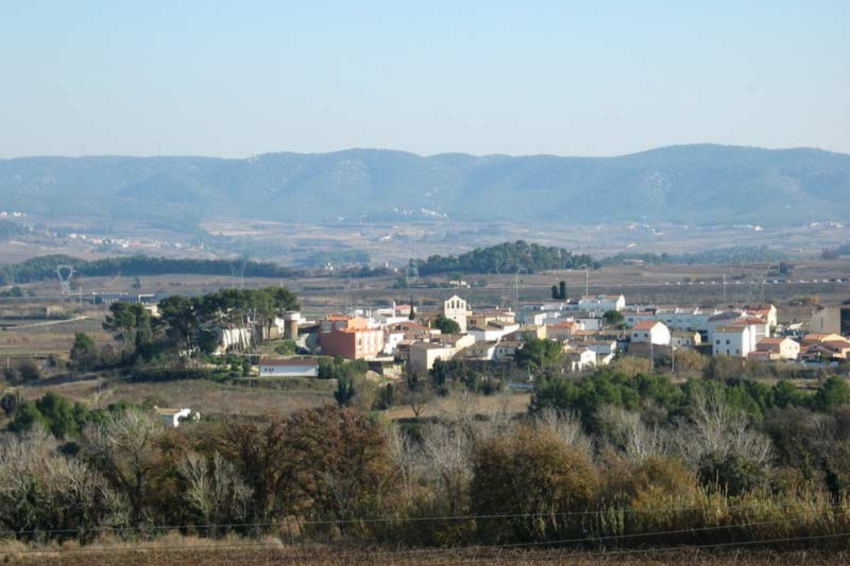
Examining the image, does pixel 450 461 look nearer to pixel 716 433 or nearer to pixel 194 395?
pixel 716 433

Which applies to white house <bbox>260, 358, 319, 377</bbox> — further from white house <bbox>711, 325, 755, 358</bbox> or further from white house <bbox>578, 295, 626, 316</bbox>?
white house <bbox>578, 295, 626, 316</bbox>

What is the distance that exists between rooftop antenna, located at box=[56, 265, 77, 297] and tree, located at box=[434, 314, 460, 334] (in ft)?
104

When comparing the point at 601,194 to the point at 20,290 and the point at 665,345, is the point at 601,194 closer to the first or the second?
the point at 20,290

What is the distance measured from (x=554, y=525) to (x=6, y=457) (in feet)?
24.3

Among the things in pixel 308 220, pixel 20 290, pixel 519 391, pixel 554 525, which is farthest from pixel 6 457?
pixel 308 220

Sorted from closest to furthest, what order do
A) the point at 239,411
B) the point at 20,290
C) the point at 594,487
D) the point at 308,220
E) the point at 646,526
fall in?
the point at 646,526 < the point at 594,487 < the point at 239,411 < the point at 20,290 < the point at 308,220

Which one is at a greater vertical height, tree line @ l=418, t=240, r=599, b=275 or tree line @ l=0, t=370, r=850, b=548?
tree line @ l=418, t=240, r=599, b=275

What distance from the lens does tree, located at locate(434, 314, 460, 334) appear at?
34.8m

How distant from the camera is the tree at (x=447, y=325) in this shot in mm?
34812

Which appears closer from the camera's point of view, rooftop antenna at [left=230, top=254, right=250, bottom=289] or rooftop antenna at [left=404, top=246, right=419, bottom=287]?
rooftop antenna at [left=404, top=246, right=419, bottom=287]

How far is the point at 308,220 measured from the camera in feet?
594

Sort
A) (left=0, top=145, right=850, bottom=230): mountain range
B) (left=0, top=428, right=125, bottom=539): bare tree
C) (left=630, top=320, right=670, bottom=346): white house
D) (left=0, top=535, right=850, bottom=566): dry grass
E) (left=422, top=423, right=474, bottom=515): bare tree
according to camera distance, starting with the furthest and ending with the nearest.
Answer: (left=0, top=145, right=850, bottom=230): mountain range
(left=630, top=320, right=670, bottom=346): white house
(left=0, top=428, right=125, bottom=539): bare tree
(left=422, top=423, right=474, bottom=515): bare tree
(left=0, top=535, right=850, bottom=566): dry grass

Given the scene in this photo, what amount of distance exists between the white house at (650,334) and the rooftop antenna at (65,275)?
36373 millimetres

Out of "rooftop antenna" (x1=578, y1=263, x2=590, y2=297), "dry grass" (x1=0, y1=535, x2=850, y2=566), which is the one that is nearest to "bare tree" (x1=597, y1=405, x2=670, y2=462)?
"dry grass" (x1=0, y1=535, x2=850, y2=566)
